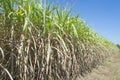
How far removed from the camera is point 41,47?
3.91 meters

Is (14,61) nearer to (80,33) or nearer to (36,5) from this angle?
(36,5)

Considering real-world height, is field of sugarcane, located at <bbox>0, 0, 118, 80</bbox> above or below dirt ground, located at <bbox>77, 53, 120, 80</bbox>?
above

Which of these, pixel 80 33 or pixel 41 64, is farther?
pixel 80 33

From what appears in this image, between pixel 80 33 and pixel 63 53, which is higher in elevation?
pixel 80 33

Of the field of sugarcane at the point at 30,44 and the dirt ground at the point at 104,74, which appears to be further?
the dirt ground at the point at 104,74

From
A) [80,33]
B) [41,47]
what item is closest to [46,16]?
[41,47]

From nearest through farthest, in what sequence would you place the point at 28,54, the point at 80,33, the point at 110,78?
the point at 28,54 → the point at 80,33 → the point at 110,78

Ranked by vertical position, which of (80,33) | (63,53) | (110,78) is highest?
(80,33)

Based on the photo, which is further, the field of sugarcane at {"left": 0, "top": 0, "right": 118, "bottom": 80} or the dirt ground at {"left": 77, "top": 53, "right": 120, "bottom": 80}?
the dirt ground at {"left": 77, "top": 53, "right": 120, "bottom": 80}

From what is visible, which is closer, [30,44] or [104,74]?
[30,44]

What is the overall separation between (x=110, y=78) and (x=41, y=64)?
3.66 meters

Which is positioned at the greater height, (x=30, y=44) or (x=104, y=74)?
(x=30, y=44)

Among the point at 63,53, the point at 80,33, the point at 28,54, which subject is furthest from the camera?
the point at 80,33

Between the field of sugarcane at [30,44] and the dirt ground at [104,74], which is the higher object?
the field of sugarcane at [30,44]
